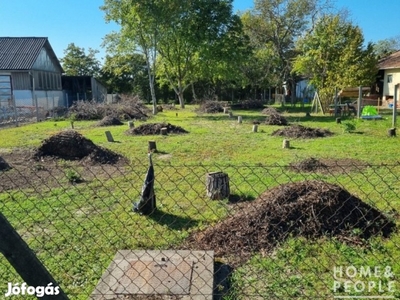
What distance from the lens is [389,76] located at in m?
31.3

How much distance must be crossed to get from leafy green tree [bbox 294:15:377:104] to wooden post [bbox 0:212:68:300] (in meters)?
23.2

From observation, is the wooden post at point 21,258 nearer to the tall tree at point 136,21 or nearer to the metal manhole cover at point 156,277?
the metal manhole cover at point 156,277

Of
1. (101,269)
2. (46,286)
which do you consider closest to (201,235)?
(101,269)

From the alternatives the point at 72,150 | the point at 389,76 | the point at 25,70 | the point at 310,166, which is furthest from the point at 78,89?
the point at 310,166

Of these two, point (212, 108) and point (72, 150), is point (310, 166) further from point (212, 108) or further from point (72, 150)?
point (212, 108)

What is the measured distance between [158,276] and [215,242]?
1061mm

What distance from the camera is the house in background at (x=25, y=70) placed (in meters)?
27.8

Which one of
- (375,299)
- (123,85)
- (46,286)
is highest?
(123,85)

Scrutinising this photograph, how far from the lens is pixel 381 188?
6645 mm

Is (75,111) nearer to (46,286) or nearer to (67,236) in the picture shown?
(67,236)

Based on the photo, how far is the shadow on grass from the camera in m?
5.25

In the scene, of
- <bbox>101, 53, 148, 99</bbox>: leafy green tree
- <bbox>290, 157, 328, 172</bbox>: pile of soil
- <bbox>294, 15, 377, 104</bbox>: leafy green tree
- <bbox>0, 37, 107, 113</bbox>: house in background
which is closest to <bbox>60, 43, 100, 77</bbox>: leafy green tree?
<bbox>101, 53, 148, 99</bbox>: leafy green tree

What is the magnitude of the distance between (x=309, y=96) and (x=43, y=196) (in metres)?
40.4

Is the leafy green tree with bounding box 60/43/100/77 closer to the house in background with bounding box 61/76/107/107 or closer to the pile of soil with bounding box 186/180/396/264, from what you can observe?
the house in background with bounding box 61/76/107/107
